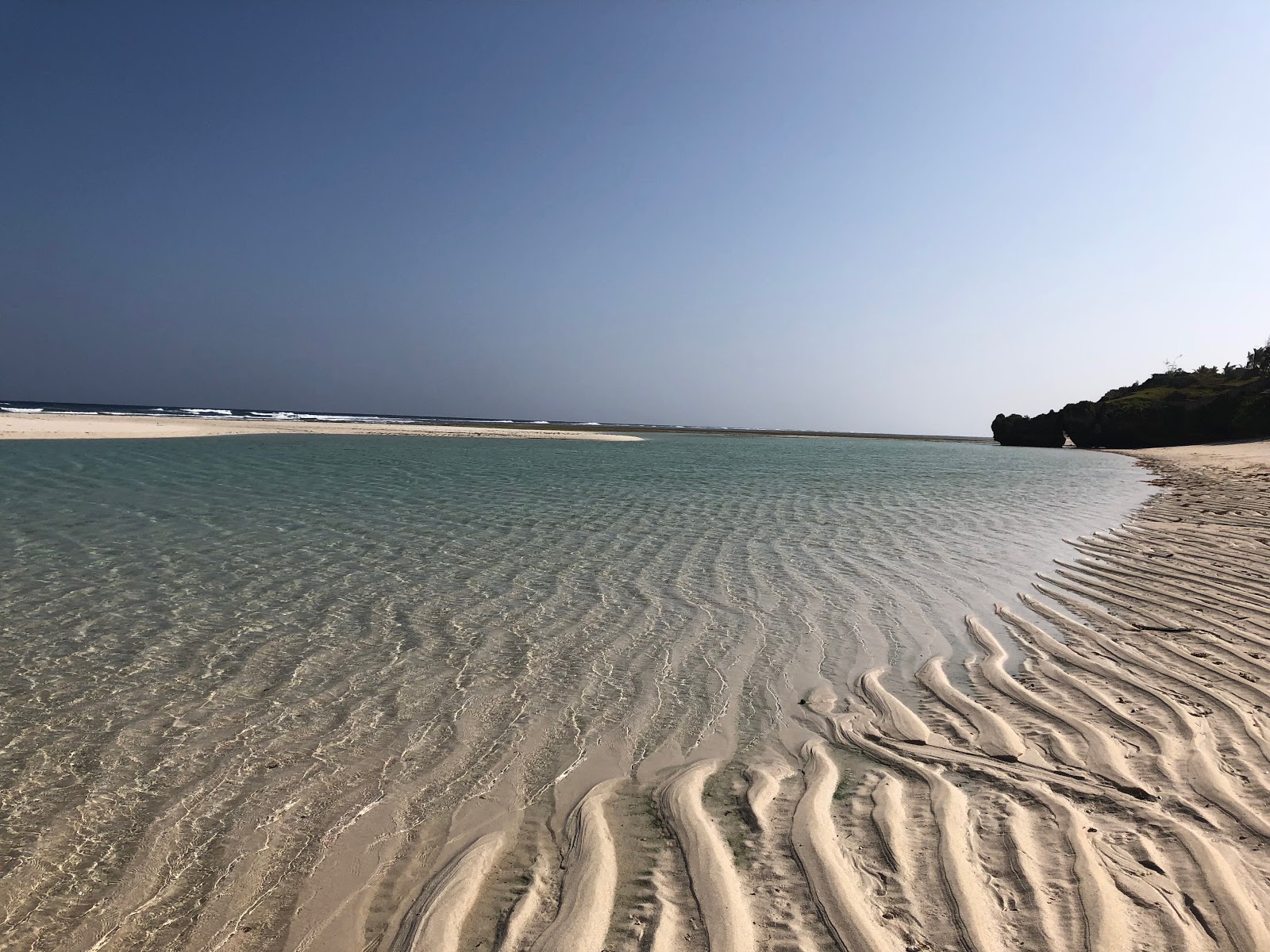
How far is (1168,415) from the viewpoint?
5288 cm

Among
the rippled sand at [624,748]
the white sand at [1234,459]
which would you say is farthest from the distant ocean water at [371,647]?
the white sand at [1234,459]

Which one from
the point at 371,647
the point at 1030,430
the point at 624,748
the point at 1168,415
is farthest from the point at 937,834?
the point at 1030,430

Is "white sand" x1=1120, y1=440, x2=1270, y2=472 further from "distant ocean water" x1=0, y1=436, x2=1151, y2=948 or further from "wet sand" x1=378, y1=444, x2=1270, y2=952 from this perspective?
"wet sand" x1=378, y1=444, x2=1270, y2=952

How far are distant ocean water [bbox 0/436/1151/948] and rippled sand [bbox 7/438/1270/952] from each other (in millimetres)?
30

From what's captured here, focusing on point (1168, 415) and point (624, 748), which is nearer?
point (624, 748)

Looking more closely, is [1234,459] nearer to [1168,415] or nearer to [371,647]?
[1168,415]

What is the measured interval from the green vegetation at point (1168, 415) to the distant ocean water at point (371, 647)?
1857 inches

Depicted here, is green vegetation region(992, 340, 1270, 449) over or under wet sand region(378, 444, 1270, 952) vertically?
over

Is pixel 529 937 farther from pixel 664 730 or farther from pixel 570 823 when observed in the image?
pixel 664 730

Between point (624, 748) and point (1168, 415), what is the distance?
65097 millimetres

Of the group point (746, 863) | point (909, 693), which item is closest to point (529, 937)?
point (746, 863)

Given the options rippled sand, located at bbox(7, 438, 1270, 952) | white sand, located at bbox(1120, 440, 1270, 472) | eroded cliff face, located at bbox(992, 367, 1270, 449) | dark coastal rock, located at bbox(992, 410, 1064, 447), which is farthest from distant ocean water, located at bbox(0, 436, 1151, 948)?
dark coastal rock, located at bbox(992, 410, 1064, 447)

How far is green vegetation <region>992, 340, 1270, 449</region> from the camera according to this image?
4712cm

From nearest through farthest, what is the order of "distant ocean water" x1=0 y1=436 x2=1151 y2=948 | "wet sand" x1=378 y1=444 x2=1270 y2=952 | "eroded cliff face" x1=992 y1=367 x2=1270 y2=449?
Result: "wet sand" x1=378 y1=444 x2=1270 y2=952 < "distant ocean water" x1=0 y1=436 x2=1151 y2=948 < "eroded cliff face" x1=992 y1=367 x2=1270 y2=449
